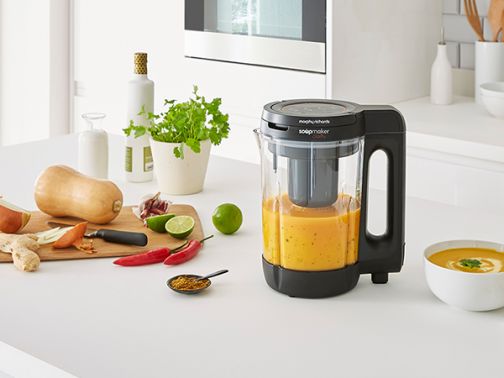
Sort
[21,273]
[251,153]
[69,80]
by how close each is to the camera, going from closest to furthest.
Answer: [21,273] < [251,153] < [69,80]

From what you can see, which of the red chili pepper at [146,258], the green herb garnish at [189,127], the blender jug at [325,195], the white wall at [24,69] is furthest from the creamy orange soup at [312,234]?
the white wall at [24,69]

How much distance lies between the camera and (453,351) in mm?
1237

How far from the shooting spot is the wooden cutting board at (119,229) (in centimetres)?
161

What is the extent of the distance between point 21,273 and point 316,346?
573mm

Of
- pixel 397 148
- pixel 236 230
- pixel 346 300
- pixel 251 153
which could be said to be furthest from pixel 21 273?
pixel 251 153

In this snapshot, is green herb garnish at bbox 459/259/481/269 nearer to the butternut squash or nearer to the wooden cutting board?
the wooden cutting board

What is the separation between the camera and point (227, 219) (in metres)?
1.72

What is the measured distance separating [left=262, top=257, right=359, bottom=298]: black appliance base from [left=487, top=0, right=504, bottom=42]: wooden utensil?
1.95 m

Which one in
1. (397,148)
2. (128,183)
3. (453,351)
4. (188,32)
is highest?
(188,32)

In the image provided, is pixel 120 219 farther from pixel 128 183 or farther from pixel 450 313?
pixel 450 313

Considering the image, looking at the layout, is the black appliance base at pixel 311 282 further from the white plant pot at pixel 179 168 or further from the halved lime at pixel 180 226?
the white plant pot at pixel 179 168

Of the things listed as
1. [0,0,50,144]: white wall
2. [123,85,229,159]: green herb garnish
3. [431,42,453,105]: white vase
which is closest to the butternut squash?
[123,85,229,159]: green herb garnish

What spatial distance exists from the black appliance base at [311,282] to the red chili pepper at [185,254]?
208mm

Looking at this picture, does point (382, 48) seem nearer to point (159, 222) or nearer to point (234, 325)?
point (159, 222)
